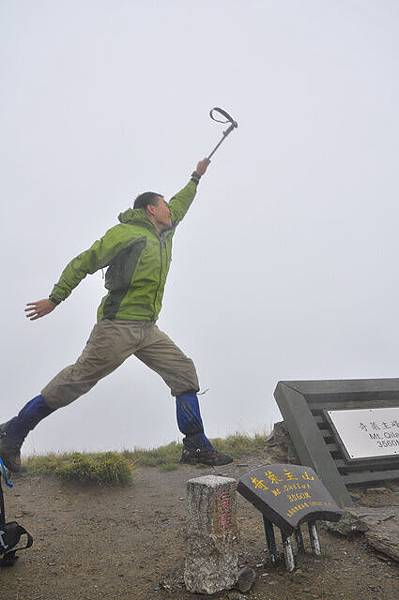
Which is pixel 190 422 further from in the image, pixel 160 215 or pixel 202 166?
pixel 202 166

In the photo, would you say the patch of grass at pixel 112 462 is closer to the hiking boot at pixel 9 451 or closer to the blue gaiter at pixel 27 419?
the hiking boot at pixel 9 451

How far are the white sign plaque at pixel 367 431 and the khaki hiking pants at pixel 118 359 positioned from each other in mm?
1942

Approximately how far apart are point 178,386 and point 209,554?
2.32 m

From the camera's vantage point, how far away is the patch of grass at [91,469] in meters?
5.97

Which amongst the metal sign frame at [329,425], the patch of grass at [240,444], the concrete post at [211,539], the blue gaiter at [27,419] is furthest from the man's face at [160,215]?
the patch of grass at [240,444]

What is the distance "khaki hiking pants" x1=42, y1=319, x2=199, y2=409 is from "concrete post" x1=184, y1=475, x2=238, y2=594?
202 cm

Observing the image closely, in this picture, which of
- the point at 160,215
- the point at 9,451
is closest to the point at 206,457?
the point at 9,451

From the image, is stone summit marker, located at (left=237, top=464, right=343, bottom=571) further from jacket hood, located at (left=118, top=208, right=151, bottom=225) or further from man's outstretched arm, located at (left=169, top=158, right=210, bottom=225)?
man's outstretched arm, located at (left=169, top=158, right=210, bottom=225)

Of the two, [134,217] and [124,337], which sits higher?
[134,217]

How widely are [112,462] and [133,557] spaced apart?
2.17 meters

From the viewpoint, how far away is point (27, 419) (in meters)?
4.89

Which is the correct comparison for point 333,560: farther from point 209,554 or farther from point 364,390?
point 364,390

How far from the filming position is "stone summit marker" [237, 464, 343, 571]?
338 centimetres

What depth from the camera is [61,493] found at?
18.9 feet
